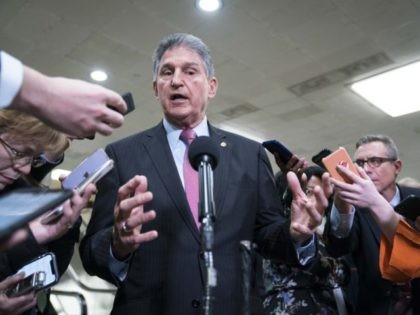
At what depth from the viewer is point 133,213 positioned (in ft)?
3.44

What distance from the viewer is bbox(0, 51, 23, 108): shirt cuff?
2.48ft

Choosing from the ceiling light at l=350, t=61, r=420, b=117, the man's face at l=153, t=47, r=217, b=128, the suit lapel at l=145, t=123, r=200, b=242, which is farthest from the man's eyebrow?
the ceiling light at l=350, t=61, r=420, b=117

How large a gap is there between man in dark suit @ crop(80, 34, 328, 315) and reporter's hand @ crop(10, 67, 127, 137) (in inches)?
9.4

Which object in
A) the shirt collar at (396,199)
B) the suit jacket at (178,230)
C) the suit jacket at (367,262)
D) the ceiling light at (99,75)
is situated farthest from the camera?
the ceiling light at (99,75)

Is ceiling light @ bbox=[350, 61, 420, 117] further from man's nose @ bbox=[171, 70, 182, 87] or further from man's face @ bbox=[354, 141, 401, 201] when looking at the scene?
man's nose @ bbox=[171, 70, 182, 87]

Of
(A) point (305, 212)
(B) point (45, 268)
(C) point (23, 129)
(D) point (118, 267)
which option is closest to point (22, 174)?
(C) point (23, 129)

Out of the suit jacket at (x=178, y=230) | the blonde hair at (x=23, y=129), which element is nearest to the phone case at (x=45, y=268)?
the suit jacket at (x=178, y=230)

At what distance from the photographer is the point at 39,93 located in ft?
2.62

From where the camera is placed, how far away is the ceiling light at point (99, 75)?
15.3ft

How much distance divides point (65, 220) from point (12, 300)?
1.25 ft

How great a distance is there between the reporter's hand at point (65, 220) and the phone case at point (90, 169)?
36 mm

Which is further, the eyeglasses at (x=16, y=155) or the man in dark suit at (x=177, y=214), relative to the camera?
the eyeglasses at (x=16, y=155)

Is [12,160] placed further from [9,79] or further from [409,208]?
[409,208]

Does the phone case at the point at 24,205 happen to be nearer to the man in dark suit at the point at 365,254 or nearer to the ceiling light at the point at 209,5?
the man in dark suit at the point at 365,254
